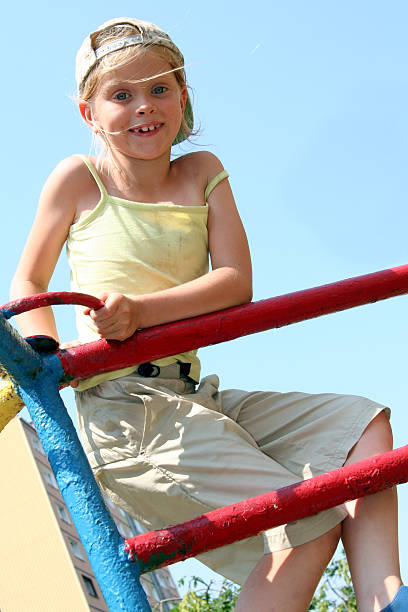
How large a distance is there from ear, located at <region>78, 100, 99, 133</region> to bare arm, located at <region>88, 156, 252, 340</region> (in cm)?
28

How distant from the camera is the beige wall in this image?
20.1m

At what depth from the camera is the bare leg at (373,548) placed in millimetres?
1330

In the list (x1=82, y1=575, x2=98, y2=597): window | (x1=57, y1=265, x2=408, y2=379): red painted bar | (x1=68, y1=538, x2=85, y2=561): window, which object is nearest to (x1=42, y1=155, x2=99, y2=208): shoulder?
(x1=57, y1=265, x2=408, y2=379): red painted bar

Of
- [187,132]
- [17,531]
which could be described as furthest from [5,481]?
[187,132]

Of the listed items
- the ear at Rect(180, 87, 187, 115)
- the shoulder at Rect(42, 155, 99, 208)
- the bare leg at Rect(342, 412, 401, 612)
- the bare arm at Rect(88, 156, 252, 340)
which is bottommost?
the bare leg at Rect(342, 412, 401, 612)

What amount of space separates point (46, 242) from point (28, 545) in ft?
67.3

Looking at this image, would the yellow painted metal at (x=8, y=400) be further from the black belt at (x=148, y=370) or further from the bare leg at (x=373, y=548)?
the bare leg at (x=373, y=548)

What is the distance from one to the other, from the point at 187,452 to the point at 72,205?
62 centimetres

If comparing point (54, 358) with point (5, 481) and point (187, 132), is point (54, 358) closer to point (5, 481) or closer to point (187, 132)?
point (187, 132)

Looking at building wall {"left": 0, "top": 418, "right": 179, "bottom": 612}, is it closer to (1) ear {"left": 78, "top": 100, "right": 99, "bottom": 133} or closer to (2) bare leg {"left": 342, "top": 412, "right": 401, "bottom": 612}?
(1) ear {"left": 78, "top": 100, "right": 99, "bottom": 133}

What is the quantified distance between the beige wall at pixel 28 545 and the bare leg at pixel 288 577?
62.5 feet

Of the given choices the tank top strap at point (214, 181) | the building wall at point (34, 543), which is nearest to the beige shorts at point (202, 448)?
the tank top strap at point (214, 181)

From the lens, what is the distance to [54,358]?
1313 millimetres

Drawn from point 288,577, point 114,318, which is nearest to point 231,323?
point 114,318
